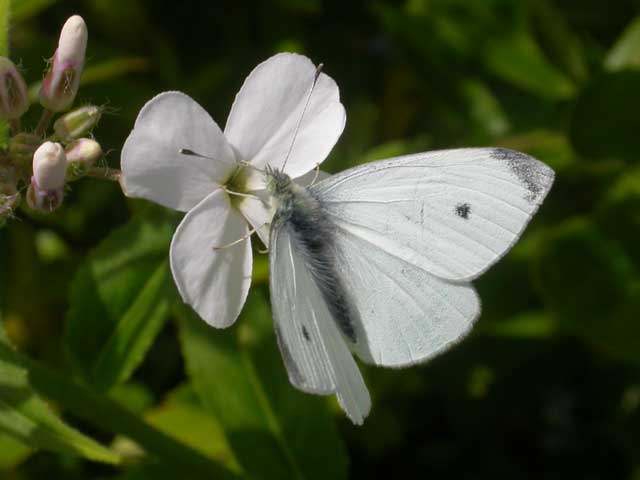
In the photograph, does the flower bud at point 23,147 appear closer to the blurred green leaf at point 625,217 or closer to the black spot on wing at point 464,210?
the black spot on wing at point 464,210

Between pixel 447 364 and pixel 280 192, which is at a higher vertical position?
pixel 280 192

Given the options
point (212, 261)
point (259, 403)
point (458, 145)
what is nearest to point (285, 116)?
point (212, 261)

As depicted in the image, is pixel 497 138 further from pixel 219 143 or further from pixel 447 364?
pixel 219 143

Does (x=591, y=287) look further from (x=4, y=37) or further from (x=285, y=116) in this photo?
(x=4, y=37)

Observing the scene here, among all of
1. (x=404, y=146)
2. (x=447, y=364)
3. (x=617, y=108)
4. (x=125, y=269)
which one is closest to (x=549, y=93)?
(x=617, y=108)

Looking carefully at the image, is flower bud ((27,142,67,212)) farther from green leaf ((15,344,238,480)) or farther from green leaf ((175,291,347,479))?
green leaf ((175,291,347,479))

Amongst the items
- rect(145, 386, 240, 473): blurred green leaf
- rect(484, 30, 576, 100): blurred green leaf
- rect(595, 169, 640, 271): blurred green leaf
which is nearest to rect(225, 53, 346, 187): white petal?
rect(145, 386, 240, 473): blurred green leaf

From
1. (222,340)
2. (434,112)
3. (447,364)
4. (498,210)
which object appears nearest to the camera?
(498,210)
